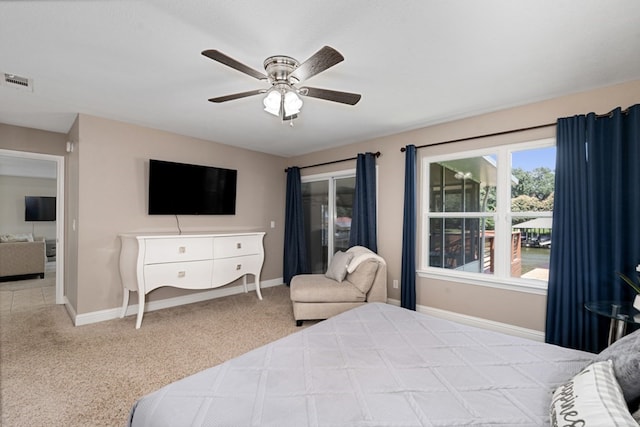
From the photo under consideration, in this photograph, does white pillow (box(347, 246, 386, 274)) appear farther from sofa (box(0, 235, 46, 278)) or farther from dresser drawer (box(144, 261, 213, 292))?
sofa (box(0, 235, 46, 278))

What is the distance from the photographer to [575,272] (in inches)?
97.0

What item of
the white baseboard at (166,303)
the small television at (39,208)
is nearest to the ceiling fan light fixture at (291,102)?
the white baseboard at (166,303)

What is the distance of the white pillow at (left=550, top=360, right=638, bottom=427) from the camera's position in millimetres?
846

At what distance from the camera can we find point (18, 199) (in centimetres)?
723

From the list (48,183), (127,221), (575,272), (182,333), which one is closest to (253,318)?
(182,333)

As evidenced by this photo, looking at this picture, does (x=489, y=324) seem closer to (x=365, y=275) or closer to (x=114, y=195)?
(x=365, y=275)

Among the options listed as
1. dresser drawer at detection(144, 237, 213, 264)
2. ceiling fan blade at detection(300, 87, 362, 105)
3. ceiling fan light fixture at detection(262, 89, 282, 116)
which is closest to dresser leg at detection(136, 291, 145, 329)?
dresser drawer at detection(144, 237, 213, 264)

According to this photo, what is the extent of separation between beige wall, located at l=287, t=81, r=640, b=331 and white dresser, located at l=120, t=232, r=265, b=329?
2006 millimetres

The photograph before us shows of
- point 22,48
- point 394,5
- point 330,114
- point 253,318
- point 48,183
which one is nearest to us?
point 394,5

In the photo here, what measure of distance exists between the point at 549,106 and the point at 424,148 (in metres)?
1.24

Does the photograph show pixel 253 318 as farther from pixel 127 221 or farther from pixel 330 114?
pixel 330 114

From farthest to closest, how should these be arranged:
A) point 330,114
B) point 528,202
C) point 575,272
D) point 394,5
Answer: point 330,114
point 528,202
point 575,272
point 394,5

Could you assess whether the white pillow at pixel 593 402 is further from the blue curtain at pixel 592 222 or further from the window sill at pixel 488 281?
the window sill at pixel 488 281

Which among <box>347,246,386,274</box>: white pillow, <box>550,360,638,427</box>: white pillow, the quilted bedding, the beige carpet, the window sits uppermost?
the window
